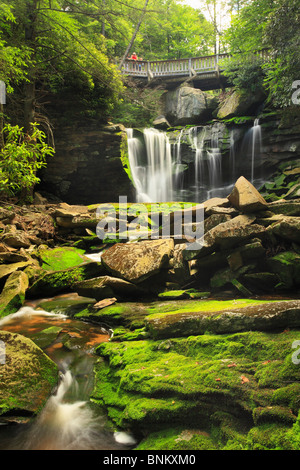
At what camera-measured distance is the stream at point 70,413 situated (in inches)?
99.5

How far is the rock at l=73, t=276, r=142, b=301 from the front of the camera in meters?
5.49

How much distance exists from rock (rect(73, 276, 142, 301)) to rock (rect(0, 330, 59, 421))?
2.21m

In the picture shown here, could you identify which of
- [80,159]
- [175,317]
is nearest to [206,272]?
[175,317]

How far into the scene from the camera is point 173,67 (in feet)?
78.4

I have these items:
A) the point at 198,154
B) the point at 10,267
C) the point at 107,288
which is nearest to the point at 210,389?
the point at 107,288

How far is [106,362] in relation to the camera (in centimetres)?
365

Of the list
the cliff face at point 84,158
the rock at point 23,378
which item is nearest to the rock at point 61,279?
the rock at point 23,378

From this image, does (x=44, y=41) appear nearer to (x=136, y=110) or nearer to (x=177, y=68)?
(x=136, y=110)

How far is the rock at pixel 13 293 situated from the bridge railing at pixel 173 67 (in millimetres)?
22290

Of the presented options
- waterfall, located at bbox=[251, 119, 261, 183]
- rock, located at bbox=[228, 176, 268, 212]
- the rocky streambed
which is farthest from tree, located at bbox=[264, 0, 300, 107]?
rock, located at bbox=[228, 176, 268, 212]

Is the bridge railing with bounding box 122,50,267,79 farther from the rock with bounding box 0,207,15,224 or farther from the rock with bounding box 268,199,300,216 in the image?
the rock with bounding box 268,199,300,216

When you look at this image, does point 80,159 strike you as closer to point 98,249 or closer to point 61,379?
point 98,249

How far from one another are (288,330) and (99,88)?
51.8ft
